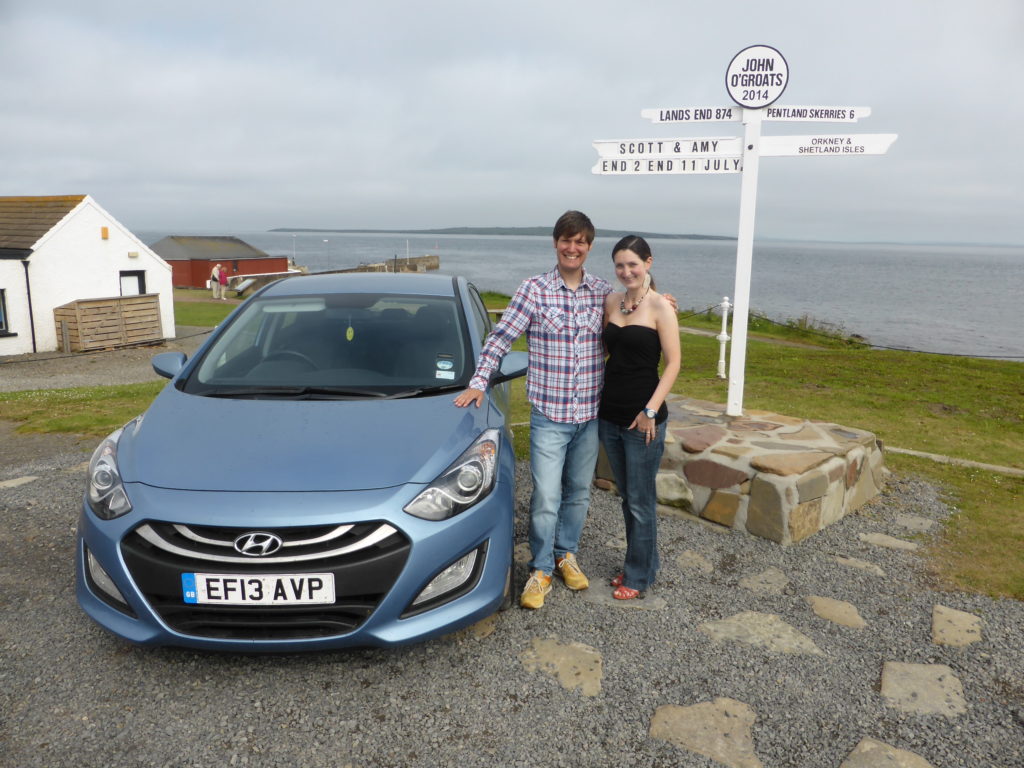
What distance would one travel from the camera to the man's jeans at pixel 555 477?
11.8 feet

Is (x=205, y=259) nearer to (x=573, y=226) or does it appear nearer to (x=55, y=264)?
(x=55, y=264)

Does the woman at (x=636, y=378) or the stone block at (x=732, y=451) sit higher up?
the woman at (x=636, y=378)

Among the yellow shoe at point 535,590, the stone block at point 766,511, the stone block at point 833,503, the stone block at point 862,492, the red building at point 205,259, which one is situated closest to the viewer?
the yellow shoe at point 535,590

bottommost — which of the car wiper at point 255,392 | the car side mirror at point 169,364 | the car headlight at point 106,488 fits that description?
the car headlight at point 106,488

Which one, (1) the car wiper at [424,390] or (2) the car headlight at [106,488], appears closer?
(2) the car headlight at [106,488]

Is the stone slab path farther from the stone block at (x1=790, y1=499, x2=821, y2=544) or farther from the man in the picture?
the man

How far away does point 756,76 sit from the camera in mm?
5473

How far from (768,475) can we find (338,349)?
2.76 meters

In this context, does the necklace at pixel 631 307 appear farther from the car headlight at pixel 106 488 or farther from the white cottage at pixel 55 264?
the white cottage at pixel 55 264

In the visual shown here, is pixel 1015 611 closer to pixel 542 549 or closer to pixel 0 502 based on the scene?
pixel 542 549

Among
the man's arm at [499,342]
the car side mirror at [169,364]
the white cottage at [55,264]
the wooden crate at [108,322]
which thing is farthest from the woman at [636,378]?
the white cottage at [55,264]

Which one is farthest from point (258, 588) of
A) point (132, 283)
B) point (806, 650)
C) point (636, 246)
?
point (132, 283)

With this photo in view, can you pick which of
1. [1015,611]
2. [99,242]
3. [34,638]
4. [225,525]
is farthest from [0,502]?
[99,242]

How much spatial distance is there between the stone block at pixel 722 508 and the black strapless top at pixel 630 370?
1.56 m
